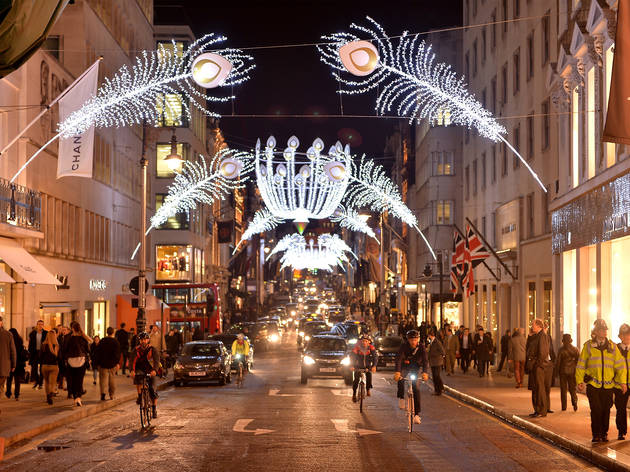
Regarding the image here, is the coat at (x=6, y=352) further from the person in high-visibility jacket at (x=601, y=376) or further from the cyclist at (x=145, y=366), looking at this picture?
the person in high-visibility jacket at (x=601, y=376)

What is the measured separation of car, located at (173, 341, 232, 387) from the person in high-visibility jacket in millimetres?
18120

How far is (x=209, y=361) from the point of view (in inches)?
1283

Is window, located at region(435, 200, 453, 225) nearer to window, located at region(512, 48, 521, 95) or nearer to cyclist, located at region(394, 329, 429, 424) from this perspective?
window, located at region(512, 48, 521, 95)

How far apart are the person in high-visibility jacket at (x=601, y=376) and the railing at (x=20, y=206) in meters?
19.5

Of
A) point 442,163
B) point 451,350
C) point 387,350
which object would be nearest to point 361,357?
point 451,350

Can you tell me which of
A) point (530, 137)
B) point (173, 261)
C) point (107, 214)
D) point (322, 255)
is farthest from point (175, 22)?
point (322, 255)

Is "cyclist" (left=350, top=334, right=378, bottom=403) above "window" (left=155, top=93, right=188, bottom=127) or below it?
below

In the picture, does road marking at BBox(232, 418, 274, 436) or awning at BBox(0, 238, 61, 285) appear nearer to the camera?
road marking at BBox(232, 418, 274, 436)

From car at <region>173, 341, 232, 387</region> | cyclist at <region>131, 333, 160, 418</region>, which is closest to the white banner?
car at <region>173, 341, 232, 387</region>

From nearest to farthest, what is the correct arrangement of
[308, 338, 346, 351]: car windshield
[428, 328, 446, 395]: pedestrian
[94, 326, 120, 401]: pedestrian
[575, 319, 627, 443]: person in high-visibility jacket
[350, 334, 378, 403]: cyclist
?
[575, 319, 627, 443]: person in high-visibility jacket
[350, 334, 378, 403]: cyclist
[94, 326, 120, 401]: pedestrian
[428, 328, 446, 395]: pedestrian
[308, 338, 346, 351]: car windshield

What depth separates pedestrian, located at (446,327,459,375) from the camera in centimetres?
3631

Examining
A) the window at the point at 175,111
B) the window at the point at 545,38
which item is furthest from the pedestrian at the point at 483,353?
the window at the point at 175,111

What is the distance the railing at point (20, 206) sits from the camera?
30.1 meters

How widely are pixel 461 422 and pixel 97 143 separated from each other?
30.3 meters
